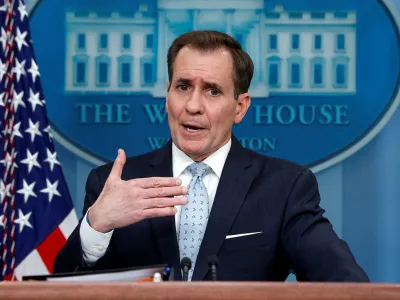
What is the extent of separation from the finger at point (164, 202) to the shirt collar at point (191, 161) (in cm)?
45

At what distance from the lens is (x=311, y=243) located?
1.99 meters

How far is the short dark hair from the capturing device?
220 centimetres

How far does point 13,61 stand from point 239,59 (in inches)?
63.2

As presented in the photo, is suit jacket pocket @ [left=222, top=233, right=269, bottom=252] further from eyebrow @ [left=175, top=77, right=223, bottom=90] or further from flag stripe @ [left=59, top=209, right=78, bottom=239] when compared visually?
flag stripe @ [left=59, top=209, right=78, bottom=239]

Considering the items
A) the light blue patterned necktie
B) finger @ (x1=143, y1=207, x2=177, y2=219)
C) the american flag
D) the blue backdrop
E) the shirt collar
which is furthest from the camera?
the blue backdrop

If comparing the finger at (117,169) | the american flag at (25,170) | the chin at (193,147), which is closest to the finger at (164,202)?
the finger at (117,169)

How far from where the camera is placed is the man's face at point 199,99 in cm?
215

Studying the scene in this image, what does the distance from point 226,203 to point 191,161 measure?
20 cm

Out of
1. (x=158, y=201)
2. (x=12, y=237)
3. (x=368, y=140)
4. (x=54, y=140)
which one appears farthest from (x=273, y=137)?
(x=158, y=201)

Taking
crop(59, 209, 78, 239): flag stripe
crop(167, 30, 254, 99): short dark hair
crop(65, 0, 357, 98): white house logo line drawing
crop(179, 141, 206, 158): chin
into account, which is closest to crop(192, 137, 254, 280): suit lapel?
crop(179, 141, 206, 158): chin

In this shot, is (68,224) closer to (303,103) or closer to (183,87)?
(303,103)

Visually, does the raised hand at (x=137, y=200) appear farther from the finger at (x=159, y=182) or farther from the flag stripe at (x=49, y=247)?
the flag stripe at (x=49, y=247)

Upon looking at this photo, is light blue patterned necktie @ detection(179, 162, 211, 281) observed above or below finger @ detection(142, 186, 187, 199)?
below

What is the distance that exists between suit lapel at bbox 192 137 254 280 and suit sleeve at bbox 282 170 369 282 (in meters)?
0.14
